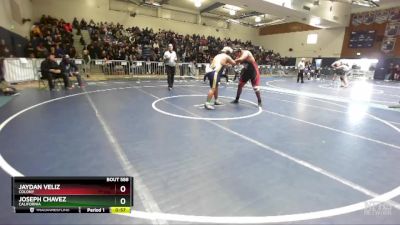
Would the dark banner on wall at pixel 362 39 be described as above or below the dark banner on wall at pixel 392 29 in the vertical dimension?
below

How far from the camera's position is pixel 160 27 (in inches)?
1150

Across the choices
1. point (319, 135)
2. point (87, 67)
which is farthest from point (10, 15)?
point (319, 135)

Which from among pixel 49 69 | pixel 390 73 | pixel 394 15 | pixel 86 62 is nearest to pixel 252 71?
pixel 49 69

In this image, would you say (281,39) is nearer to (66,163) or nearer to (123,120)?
(123,120)
